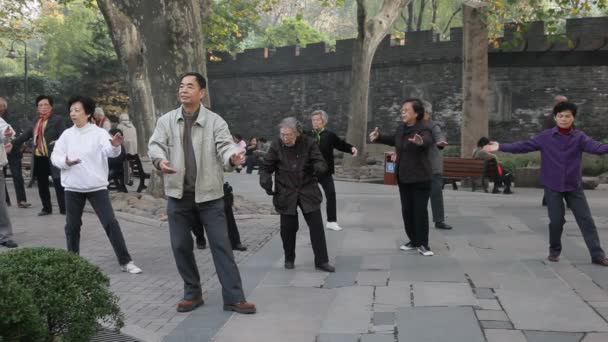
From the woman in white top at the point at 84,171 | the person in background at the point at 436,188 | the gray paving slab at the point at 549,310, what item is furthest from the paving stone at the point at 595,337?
the person in background at the point at 436,188

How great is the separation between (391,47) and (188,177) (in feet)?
89.2

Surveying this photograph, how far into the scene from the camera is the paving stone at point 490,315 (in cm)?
576

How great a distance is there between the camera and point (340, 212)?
12.7 meters

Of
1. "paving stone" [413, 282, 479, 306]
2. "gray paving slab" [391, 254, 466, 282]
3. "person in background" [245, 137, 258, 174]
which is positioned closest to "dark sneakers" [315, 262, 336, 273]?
"gray paving slab" [391, 254, 466, 282]

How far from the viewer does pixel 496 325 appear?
5.58 m

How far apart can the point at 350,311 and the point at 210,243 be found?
116 centimetres

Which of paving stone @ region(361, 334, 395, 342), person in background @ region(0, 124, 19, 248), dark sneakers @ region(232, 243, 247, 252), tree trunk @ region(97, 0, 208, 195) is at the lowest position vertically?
dark sneakers @ region(232, 243, 247, 252)

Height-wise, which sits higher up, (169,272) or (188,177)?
(188,177)

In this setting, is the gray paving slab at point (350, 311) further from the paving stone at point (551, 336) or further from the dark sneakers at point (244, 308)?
the paving stone at point (551, 336)

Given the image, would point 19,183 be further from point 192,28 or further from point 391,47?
point 391,47

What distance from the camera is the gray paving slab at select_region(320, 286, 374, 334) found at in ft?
18.5

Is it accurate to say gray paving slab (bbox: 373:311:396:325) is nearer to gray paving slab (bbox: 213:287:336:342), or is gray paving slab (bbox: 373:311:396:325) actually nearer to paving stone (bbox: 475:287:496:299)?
gray paving slab (bbox: 213:287:336:342)

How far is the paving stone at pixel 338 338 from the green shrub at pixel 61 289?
56.5 inches

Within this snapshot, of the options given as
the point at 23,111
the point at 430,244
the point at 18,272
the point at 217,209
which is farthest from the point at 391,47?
the point at 18,272
